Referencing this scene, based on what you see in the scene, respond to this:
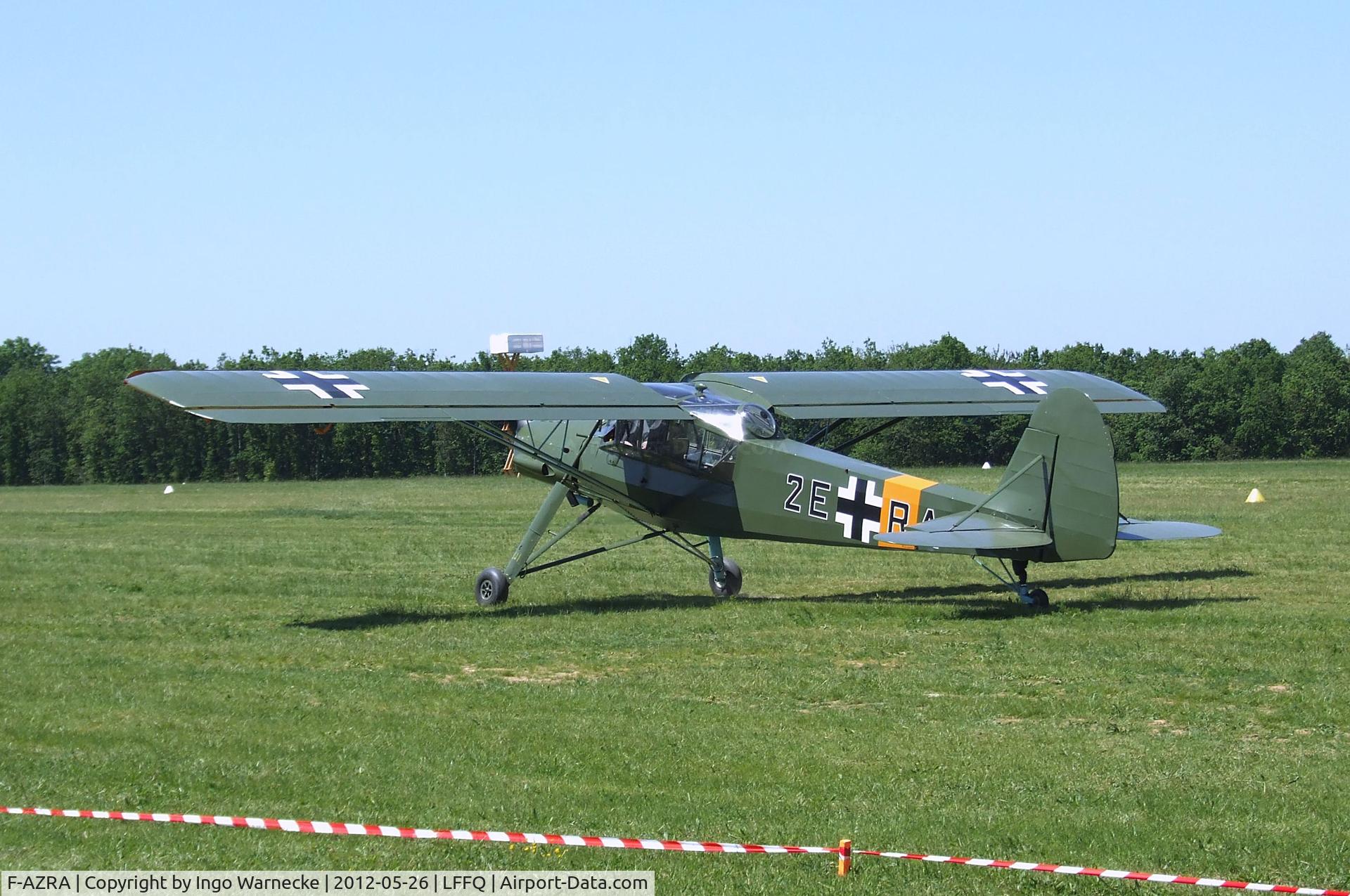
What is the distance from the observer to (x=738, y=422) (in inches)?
607

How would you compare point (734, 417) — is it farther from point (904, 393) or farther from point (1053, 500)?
point (1053, 500)

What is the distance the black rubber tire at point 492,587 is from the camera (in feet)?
51.1

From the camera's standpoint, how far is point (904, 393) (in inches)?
696

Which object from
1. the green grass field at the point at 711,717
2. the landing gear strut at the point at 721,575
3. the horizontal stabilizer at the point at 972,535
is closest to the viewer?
the green grass field at the point at 711,717

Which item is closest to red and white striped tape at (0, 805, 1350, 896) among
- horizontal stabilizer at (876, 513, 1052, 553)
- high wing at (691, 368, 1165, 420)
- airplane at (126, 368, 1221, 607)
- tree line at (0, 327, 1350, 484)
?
airplane at (126, 368, 1221, 607)

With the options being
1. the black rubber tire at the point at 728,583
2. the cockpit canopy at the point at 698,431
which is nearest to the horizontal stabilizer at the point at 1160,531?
the cockpit canopy at the point at 698,431

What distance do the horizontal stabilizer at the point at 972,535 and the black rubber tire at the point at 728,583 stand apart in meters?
3.37

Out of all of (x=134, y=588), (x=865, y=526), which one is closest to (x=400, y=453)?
(x=134, y=588)

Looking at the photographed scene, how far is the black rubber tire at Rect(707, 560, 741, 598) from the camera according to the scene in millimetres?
16203

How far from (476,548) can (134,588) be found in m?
6.63

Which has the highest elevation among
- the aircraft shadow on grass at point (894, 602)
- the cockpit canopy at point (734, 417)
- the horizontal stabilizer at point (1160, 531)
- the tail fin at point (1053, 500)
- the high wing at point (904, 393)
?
the high wing at point (904, 393)

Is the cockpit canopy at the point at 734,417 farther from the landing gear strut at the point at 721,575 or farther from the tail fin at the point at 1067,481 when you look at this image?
the tail fin at the point at 1067,481

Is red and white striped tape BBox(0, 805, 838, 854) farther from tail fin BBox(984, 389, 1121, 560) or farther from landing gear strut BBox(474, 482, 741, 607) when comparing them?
landing gear strut BBox(474, 482, 741, 607)

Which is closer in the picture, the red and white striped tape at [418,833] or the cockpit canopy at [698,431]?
the red and white striped tape at [418,833]
